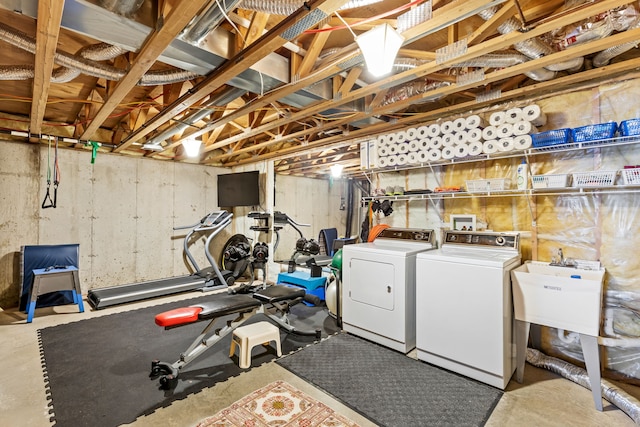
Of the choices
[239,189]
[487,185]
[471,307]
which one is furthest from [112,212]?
[487,185]

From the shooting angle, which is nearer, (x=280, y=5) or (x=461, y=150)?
(x=280, y=5)

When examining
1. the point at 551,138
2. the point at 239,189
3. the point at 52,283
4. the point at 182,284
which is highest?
the point at 551,138

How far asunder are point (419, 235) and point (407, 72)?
5.95 feet

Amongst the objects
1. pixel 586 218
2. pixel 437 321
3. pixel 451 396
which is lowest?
pixel 451 396

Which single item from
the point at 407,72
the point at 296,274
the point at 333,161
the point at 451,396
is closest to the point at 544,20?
the point at 407,72

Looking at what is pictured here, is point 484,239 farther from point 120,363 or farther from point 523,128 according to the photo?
point 120,363

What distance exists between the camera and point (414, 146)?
357 cm

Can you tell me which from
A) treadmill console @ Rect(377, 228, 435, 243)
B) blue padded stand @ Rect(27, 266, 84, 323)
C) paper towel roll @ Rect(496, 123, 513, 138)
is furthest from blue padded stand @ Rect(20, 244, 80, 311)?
paper towel roll @ Rect(496, 123, 513, 138)

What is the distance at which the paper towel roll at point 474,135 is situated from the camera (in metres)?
3.09

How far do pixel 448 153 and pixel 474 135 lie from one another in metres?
0.31

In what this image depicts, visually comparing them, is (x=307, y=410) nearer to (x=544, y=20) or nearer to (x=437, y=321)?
(x=437, y=321)

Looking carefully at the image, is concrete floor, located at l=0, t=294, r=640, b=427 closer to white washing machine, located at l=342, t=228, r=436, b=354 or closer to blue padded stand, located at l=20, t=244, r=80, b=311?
white washing machine, located at l=342, t=228, r=436, b=354

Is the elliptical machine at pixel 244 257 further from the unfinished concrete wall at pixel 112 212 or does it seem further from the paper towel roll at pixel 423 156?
the paper towel roll at pixel 423 156

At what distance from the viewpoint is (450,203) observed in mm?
3584
